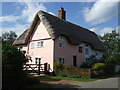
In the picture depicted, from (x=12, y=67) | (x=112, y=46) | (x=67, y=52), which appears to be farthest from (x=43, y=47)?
(x=12, y=67)

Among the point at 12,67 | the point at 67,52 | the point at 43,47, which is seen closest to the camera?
the point at 12,67

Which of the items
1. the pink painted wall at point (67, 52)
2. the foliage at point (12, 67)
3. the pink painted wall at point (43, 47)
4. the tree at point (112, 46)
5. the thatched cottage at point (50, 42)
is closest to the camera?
the foliage at point (12, 67)

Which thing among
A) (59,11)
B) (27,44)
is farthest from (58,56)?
(59,11)

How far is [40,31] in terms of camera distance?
26.1 metres

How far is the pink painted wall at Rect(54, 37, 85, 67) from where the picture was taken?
24.7 m

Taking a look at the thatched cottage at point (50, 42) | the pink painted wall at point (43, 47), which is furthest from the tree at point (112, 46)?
the pink painted wall at point (43, 47)

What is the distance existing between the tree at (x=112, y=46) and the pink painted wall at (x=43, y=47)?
13088 mm

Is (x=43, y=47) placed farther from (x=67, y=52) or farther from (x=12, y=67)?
(x=12, y=67)

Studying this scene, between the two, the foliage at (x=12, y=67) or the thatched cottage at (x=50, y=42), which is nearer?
the foliage at (x=12, y=67)

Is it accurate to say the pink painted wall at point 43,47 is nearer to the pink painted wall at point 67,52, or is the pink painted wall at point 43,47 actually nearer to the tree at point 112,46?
the pink painted wall at point 67,52

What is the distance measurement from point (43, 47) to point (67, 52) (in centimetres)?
403

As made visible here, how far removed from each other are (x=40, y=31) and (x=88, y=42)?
1031 cm

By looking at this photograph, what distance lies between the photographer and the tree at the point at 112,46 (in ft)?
103

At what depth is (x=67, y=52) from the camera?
26859mm
